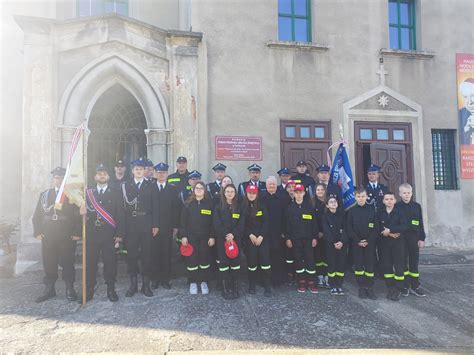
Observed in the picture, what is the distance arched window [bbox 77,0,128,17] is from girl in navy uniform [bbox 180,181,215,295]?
6.76 m

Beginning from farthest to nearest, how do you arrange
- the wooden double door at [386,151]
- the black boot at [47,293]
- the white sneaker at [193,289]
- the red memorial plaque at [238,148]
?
the wooden double door at [386,151]
the red memorial plaque at [238,148]
the white sneaker at [193,289]
the black boot at [47,293]

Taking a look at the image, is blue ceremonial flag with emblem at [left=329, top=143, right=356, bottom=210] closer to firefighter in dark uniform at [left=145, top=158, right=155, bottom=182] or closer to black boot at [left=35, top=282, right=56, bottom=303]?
firefighter in dark uniform at [left=145, top=158, right=155, bottom=182]

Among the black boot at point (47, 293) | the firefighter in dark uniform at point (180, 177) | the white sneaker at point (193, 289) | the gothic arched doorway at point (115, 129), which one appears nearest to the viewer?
the black boot at point (47, 293)

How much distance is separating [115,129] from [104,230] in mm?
3745

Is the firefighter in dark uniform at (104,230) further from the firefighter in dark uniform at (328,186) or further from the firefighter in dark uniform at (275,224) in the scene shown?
the firefighter in dark uniform at (328,186)

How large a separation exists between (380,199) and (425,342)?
2.70m

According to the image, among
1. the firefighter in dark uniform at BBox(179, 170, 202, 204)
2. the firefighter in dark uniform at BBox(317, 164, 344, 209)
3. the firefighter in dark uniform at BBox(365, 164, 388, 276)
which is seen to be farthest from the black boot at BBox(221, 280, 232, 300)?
the firefighter in dark uniform at BBox(365, 164, 388, 276)

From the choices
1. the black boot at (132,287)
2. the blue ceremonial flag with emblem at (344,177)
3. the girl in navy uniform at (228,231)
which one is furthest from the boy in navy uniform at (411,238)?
the black boot at (132,287)

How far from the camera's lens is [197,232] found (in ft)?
18.9

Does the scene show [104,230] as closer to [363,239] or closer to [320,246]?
[320,246]

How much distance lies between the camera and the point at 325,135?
8875mm

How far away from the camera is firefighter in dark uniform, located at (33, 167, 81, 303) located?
219 inches

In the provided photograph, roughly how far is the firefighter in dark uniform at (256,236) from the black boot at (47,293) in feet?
10.4

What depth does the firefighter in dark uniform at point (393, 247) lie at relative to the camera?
5.75 m
